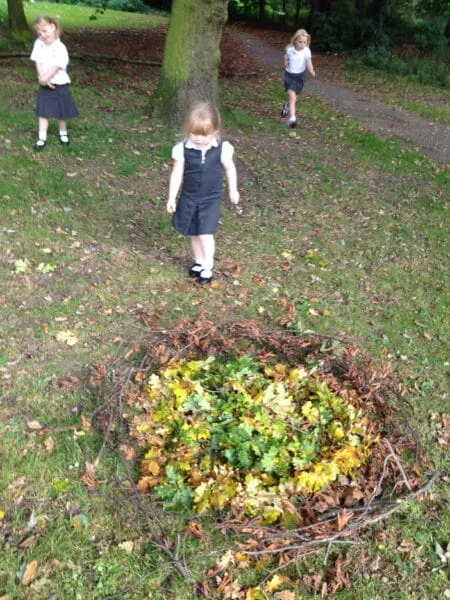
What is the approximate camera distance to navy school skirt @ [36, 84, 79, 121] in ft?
22.6

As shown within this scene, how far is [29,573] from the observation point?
2766mm

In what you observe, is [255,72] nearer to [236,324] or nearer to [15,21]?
[15,21]

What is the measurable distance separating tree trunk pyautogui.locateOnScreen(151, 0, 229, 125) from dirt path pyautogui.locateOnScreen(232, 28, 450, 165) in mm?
4228

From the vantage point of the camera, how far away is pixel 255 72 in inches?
630

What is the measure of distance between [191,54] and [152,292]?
487 cm

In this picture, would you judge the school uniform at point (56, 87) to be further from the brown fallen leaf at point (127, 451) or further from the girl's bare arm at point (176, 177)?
the brown fallen leaf at point (127, 451)

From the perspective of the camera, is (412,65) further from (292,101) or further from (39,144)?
(39,144)

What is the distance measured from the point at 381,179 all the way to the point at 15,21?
34.4 feet

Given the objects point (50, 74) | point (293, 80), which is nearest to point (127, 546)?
point (50, 74)

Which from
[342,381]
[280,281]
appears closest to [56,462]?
[342,381]

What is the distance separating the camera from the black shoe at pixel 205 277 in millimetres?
5211

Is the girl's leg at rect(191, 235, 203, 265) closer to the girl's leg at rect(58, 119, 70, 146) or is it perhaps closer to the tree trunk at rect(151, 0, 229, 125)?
the girl's leg at rect(58, 119, 70, 146)

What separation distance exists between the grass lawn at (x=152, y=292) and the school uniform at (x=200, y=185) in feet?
2.29

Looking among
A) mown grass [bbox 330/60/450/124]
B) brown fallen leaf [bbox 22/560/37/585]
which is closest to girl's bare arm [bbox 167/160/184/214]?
brown fallen leaf [bbox 22/560/37/585]
